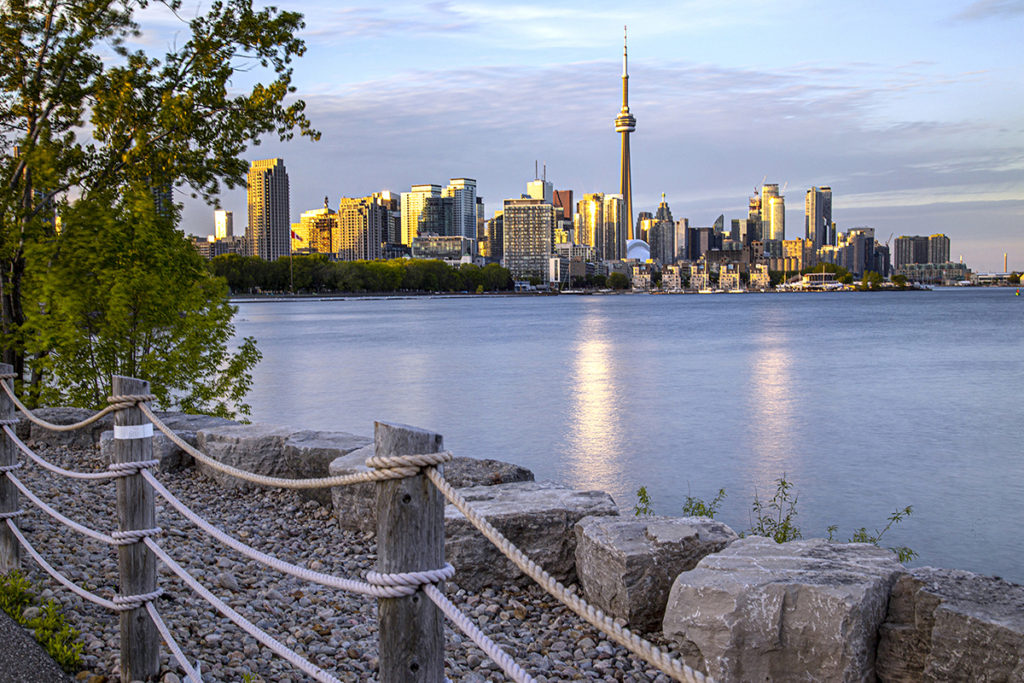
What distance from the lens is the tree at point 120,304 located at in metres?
11.6

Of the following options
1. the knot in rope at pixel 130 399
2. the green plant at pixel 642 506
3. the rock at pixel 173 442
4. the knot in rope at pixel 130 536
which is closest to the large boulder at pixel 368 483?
the green plant at pixel 642 506

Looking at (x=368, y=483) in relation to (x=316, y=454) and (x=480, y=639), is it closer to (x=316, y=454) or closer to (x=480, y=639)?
(x=316, y=454)

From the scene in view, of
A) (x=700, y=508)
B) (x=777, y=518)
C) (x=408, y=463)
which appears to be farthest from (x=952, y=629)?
(x=777, y=518)

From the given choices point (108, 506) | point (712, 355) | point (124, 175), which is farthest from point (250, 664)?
point (712, 355)

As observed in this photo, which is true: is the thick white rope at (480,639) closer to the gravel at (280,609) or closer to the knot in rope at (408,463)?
the knot in rope at (408,463)

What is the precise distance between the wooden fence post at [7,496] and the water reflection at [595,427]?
396 inches

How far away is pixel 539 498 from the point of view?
24.3ft

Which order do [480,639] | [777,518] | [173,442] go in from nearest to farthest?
[480,639] < [173,442] < [777,518]

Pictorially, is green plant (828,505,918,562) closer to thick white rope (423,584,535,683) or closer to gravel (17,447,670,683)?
gravel (17,447,670,683)

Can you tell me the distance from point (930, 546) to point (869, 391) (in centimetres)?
1996

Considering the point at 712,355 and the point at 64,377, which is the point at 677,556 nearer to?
the point at 64,377

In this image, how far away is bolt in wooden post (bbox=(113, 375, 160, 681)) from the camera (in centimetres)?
446

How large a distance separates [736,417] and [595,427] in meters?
4.46

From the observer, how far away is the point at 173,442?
33.8ft
